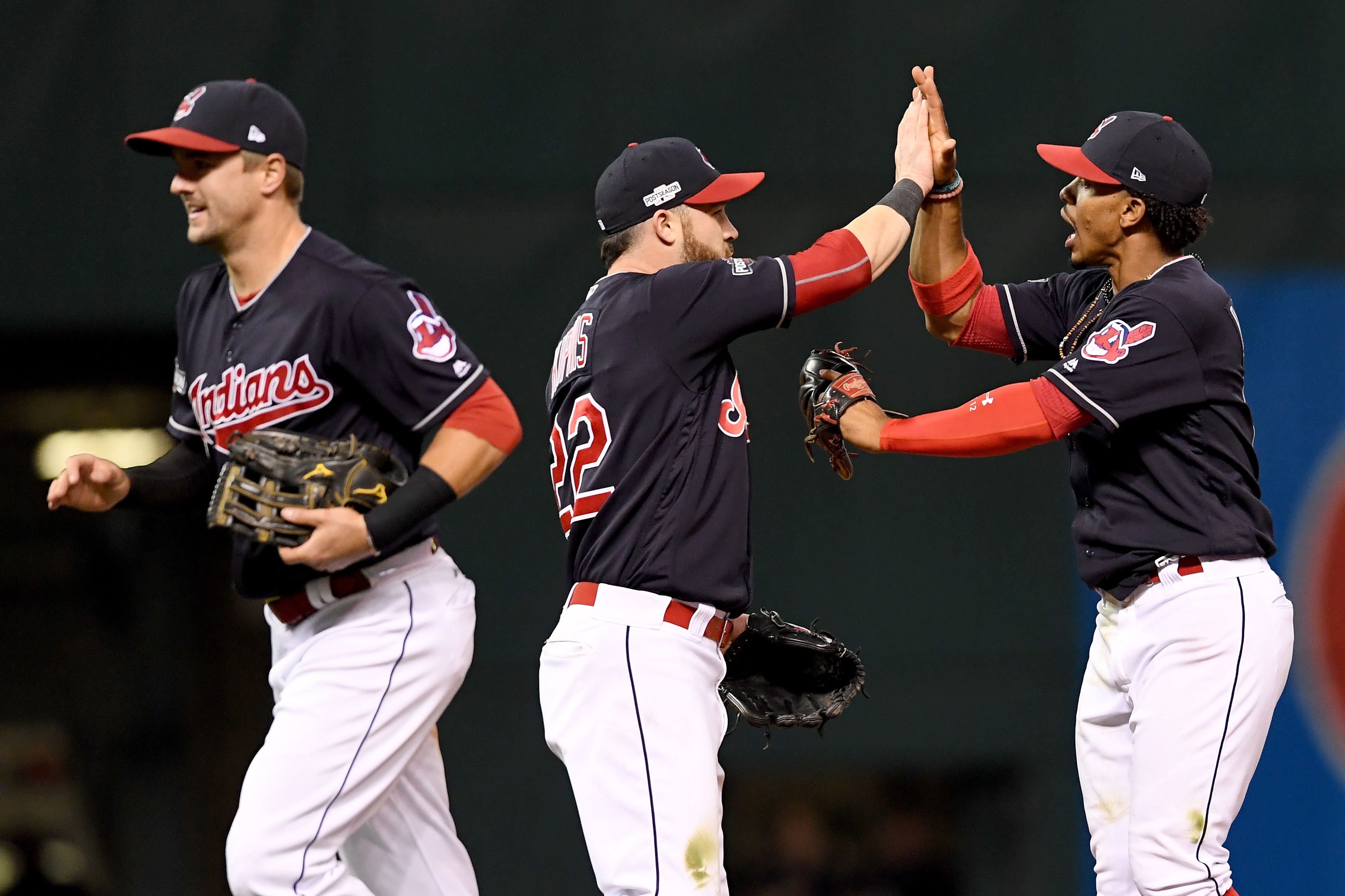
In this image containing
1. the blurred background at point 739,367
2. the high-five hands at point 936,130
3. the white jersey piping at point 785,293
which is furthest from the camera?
the blurred background at point 739,367

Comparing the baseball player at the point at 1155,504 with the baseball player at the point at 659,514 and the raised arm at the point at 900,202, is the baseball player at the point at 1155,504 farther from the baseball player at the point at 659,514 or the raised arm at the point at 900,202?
the baseball player at the point at 659,514

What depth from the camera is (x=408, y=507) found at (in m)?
2.54

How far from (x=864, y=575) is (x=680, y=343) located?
85.7 inches

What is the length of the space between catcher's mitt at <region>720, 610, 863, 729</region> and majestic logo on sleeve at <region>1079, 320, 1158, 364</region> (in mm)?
742

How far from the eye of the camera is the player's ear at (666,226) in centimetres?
283

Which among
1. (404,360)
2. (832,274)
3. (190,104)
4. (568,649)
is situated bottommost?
(568,649)

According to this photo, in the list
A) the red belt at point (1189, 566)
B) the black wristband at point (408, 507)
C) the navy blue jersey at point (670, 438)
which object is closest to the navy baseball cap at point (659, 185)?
the navy blue jersey at point (670, 438)

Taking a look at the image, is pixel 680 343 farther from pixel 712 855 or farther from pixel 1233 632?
pixel 1233 632

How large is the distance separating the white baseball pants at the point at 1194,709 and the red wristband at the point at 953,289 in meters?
0.78

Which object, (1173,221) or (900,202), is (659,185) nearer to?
(900,202)

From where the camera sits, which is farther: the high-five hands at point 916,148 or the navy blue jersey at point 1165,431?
the high-five hands at point 916,148

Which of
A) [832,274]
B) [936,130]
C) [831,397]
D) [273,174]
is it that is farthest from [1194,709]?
[273,174]

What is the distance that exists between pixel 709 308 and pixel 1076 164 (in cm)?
89

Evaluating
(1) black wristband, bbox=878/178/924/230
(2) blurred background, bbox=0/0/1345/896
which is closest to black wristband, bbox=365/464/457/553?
(1) black wristband, bbox=878/178/924/230
